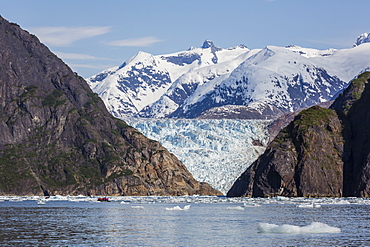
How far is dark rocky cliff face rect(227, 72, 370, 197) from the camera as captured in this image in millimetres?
176750

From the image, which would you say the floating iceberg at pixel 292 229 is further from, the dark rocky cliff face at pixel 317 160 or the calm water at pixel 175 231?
the dark rocky cliff face at pixel 317 160

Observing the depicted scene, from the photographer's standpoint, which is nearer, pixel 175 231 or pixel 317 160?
pixel 175 231

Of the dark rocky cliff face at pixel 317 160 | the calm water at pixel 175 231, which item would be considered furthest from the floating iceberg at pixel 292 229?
the dark rocky cliff face at pixel 317 160

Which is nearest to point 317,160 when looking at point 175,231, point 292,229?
point 175,231

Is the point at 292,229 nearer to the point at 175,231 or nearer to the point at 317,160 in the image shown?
the point at 175,231

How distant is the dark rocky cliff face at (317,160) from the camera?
177 m

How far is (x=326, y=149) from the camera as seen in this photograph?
184 m

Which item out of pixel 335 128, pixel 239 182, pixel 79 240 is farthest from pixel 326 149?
pixel 79 240

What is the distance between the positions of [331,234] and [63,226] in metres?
30.8

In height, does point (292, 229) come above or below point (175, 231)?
above

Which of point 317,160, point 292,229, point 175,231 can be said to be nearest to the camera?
point 292,229

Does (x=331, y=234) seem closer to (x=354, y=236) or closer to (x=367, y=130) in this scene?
(x=354, y=236)

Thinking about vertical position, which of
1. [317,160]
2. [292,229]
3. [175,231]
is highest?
[317,160]

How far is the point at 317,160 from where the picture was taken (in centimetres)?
18088
